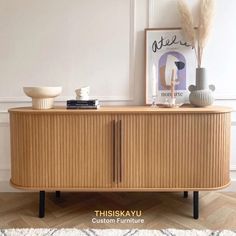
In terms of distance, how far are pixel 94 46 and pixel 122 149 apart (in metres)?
0.95

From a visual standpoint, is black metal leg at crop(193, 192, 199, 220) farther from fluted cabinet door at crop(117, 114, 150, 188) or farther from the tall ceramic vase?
the tall ceramic vase

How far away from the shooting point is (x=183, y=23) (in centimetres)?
189

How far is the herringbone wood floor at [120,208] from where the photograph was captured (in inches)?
64.1

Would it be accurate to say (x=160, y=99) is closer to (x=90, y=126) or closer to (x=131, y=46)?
(x=131, y=46)

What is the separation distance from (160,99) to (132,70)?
0.35 metres

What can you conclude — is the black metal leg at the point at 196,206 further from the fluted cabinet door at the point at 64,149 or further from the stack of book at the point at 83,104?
the stack of book at the point at 83,104

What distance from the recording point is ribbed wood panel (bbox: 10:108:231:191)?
159 cm

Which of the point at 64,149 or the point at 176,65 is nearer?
the point at 64,149

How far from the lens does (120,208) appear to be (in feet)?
6.04

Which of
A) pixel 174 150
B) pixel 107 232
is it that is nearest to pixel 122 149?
pixel 174 150

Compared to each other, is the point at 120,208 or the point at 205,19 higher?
the point at 205,19

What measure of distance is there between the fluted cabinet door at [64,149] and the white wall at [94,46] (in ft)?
1.64

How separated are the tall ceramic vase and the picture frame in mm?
161

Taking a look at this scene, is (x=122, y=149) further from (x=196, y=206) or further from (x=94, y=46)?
(x=94, y=46)
